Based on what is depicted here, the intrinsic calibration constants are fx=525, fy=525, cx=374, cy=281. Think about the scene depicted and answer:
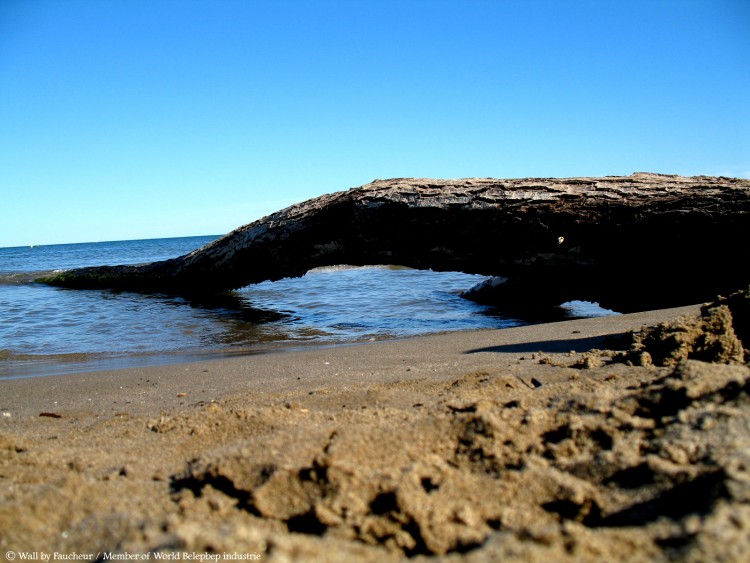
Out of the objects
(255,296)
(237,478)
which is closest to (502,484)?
(237,478)

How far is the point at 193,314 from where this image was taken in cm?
862

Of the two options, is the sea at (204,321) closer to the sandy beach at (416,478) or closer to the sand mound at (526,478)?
the sandy beach at (416,478)

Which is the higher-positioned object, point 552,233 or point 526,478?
point 552,233

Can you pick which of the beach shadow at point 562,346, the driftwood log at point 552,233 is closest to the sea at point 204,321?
the driftwood log at point 552,233

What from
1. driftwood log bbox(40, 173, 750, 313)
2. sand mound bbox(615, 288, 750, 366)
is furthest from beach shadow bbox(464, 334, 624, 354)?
driftwood log bbox(40, 173, 750, 313)

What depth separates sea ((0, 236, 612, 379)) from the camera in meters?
5.95

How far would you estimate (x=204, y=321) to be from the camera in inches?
319

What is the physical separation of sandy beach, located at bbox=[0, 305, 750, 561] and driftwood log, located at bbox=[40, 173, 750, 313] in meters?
4.37

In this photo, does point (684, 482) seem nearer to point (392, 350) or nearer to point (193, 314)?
point (392, 350)

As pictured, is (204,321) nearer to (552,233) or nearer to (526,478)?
(552,233)

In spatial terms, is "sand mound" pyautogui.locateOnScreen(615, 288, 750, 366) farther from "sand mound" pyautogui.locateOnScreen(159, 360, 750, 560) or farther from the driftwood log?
the driftwood log

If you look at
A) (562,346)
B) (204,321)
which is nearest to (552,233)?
(562,346)

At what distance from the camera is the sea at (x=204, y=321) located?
19.5 ft

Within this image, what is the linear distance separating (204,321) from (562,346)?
5.75 metres
